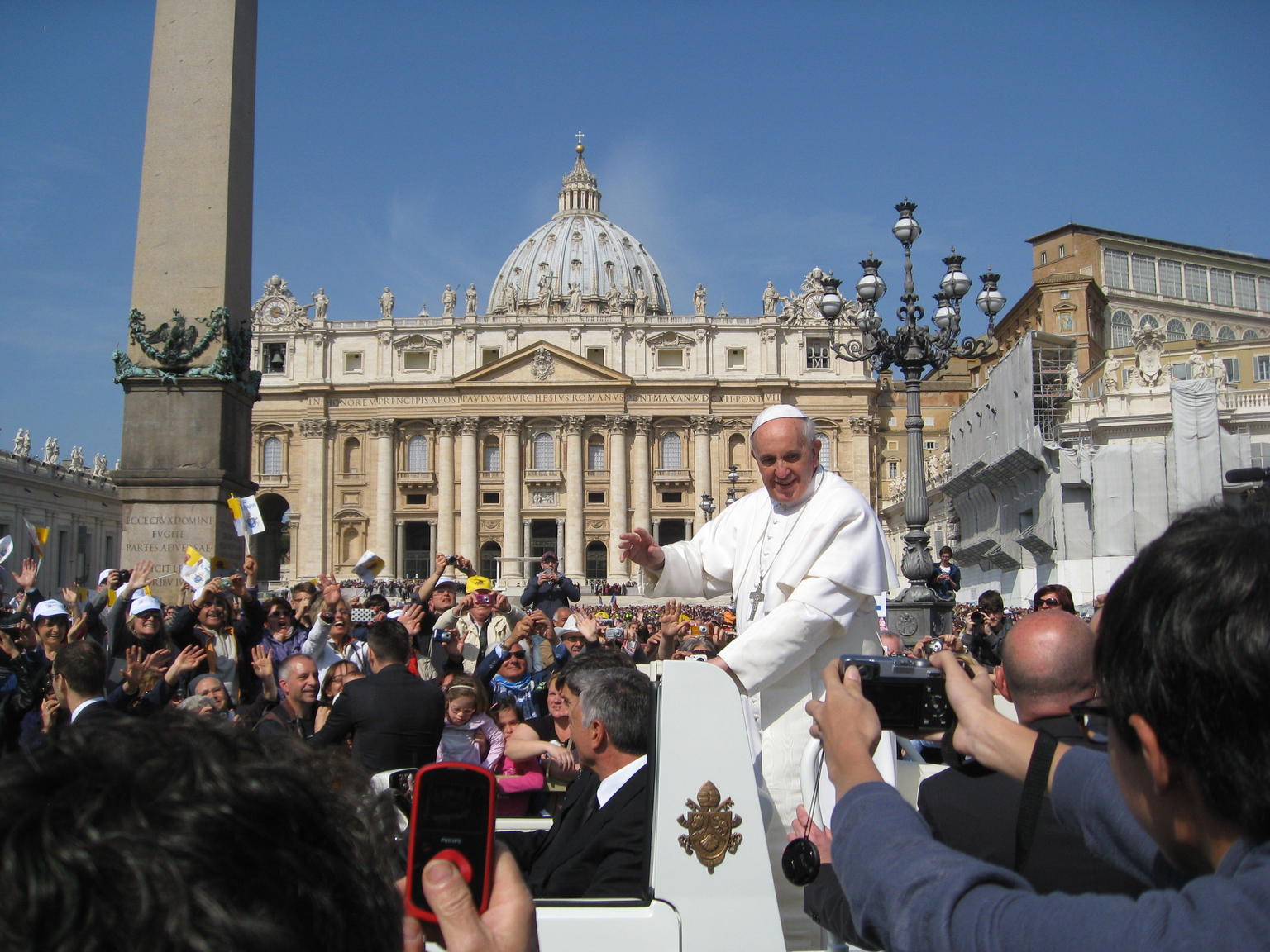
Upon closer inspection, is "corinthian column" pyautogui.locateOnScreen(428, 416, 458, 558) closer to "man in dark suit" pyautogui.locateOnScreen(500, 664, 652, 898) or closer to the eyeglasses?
"man in dark suit" pyautogui.locateOnScreen(500, 664, 652, 898)

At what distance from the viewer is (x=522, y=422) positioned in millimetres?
62625

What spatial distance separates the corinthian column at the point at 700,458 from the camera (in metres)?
62.5

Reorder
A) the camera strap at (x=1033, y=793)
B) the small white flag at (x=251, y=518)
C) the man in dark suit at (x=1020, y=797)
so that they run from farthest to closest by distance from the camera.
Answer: the small white flag at (x=251, y=518)
the man in dark suit at (x=1020, y=797)
the camera strap at (x=1033, y=793)

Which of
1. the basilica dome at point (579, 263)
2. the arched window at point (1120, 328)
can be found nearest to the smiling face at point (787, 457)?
the arched window at point (1120, 328)

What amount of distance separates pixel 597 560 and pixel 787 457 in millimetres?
59413

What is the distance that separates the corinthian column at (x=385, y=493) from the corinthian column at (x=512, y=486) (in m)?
6.27

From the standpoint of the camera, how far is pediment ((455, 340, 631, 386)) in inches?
2441

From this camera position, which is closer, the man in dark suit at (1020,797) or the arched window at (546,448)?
the man in dark suit at (1020,797)

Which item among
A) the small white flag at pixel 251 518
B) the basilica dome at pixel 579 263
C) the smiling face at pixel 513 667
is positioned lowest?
the smiling face at pixel 513 667

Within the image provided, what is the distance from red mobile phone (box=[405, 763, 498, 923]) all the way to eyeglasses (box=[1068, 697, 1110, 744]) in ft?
2.51

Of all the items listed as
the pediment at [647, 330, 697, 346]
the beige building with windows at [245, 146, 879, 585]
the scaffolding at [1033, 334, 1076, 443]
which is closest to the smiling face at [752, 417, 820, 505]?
the scaffolding at [1033, 334, 1076, 443]

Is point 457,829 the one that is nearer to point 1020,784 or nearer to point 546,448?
point 1020,784

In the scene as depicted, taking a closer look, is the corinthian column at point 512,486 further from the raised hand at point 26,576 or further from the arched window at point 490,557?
the raised hand at point 26,576

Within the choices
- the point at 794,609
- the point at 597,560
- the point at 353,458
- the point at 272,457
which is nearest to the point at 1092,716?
the point at 794,609
